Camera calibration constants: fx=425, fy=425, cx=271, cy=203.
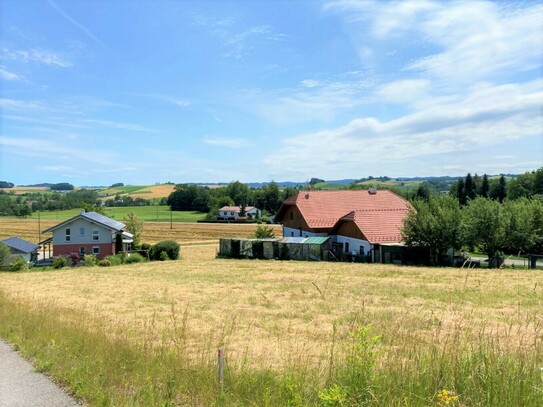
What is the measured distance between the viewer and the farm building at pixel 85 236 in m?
46.2

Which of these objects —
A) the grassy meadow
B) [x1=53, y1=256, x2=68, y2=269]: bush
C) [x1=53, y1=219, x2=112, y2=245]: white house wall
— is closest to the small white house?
[x1=53, y1=219, x2=112, y2=245]: white house wall

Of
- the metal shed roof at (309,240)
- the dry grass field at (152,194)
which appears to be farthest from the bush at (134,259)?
→ the dry grass field at (152,194)

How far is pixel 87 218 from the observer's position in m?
46.7

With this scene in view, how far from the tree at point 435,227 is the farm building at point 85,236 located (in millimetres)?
31583

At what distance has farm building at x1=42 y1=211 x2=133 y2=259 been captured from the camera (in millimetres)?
46250

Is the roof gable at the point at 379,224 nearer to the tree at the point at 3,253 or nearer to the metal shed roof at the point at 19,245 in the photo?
the tree at the point at 3,253

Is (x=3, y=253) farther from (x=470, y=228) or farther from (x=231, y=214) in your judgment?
(x=231, y=214)

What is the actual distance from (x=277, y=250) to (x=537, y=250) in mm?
23071

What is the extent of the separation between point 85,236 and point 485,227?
3963 centimetres

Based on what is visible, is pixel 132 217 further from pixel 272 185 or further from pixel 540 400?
pixel 272 185

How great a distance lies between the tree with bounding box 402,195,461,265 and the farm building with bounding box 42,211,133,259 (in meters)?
31.6

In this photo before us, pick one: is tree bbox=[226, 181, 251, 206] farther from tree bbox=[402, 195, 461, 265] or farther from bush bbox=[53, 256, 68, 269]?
tree bbox=[402, 195, 461, 265]

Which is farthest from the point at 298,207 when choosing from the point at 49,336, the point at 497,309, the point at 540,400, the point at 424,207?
the point at 540,400

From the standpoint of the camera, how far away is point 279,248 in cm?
4131
